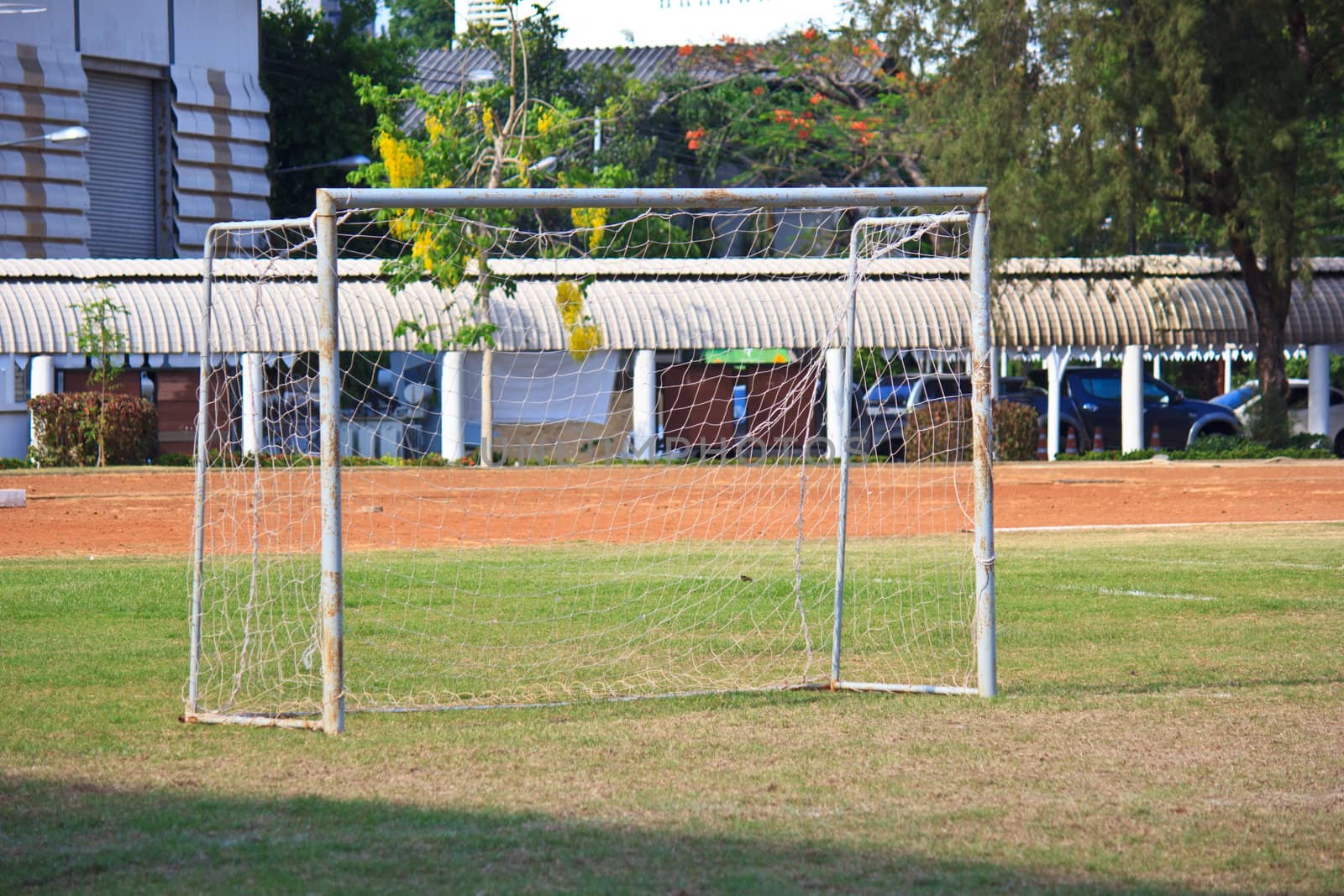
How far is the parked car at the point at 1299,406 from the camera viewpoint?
2866 cm

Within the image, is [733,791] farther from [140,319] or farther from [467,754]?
[140,319]

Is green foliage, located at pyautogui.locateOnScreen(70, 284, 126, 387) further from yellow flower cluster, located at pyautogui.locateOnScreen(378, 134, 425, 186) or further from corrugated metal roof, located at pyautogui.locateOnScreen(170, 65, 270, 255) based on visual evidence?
corrugated metal roof, located at pyautogui.locateOnScreen(170, 65, 270, 255)

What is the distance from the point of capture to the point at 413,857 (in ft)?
14.7

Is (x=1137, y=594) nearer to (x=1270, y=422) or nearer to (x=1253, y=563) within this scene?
(x=1253, y=563)

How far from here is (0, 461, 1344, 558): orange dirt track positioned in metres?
15.1

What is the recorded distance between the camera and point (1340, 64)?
1062 inches

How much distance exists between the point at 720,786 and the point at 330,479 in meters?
2.15

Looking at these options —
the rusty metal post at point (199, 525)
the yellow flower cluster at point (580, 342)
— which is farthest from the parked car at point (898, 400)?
the rusty metal post at point (199, 525)

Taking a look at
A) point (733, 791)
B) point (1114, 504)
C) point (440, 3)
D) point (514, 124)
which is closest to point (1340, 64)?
point (1114, 504)

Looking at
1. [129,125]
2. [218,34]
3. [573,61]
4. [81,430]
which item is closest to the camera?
[81,430]

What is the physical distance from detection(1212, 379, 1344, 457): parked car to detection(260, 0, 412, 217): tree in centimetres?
2351

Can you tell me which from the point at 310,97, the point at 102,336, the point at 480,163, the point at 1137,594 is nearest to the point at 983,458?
the point at 1137,594

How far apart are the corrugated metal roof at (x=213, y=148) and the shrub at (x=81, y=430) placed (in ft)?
30.6

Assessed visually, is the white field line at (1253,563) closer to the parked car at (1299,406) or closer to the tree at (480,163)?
the tree at (480,163)
